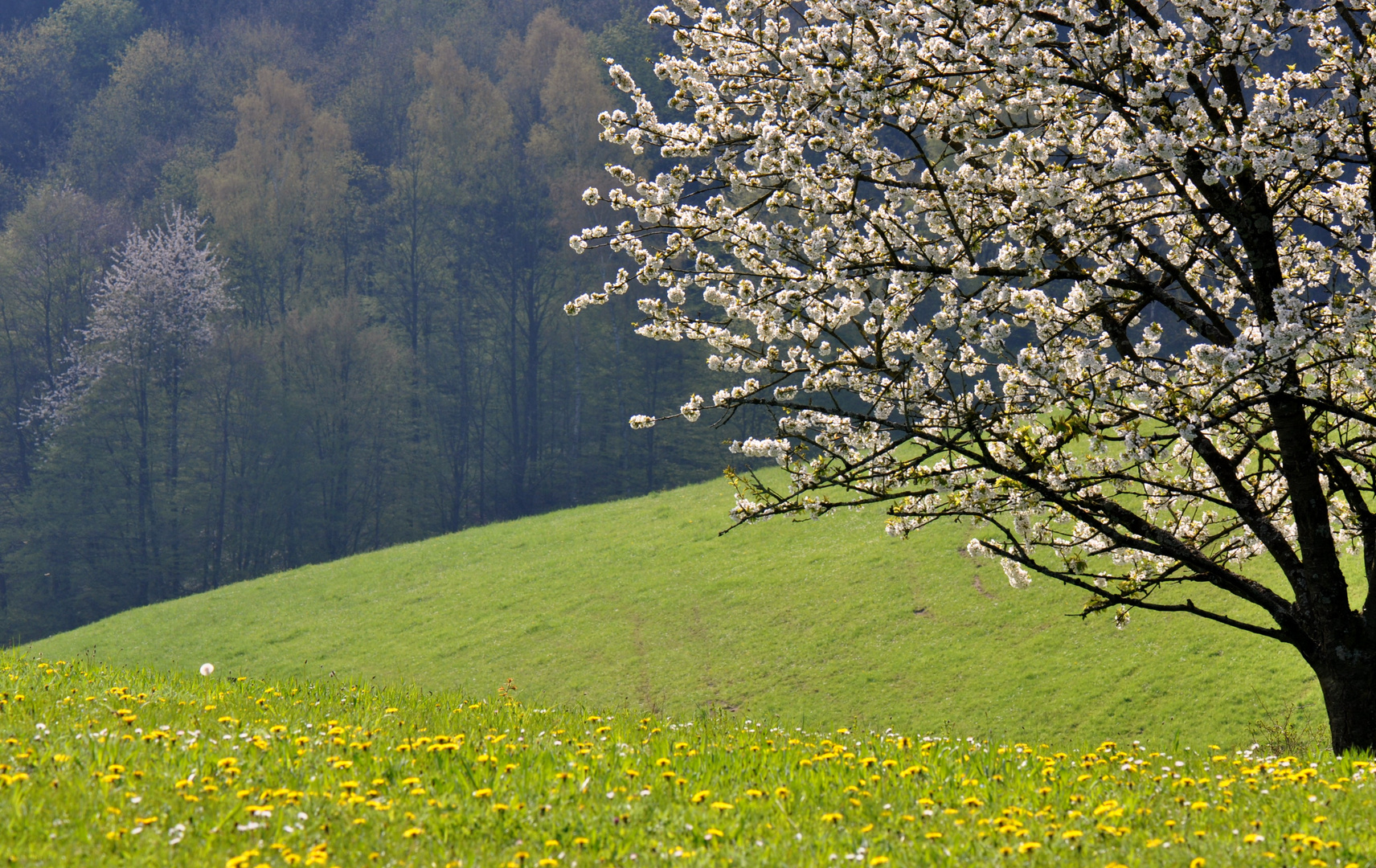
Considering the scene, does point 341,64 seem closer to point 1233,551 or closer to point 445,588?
point 445,588

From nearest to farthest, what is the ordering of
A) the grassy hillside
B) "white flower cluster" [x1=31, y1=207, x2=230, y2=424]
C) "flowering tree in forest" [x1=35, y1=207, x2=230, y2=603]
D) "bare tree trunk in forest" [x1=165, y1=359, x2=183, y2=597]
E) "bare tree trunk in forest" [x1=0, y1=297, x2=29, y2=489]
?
the grassy hillside → "white flower cluster" [x1=31, y1=207, x2=230, y2=424] → "flowering tree in forest" [x1=35, y1=207, x2=230, y2=603] → "bare tree trunk in forest" [x1=165, y1=359, x2=183, y2=597] → "bare tree trunk in forest" [x1=0, y1=297, x2=29, y2=489]

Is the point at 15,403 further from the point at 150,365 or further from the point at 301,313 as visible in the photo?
the point at 301,313

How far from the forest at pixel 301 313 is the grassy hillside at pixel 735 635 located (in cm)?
2103

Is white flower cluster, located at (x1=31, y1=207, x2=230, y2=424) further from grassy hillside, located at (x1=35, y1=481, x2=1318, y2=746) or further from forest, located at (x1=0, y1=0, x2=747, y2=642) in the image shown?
grassy hillside, located at (x1=35, y1=481, x2=1318, y2=746)

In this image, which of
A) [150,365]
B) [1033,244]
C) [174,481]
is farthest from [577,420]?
[1033,244]

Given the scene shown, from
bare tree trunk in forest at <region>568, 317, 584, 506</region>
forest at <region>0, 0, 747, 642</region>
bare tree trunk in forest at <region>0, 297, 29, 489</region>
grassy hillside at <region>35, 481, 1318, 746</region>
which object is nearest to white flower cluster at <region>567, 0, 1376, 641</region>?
grassy hillside at <region>35, 481, 1318, 746</region>

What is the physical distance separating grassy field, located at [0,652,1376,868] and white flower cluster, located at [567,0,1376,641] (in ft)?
6.04

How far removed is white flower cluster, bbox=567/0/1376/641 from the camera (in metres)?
6.41

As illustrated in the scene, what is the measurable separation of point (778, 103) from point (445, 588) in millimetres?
19759

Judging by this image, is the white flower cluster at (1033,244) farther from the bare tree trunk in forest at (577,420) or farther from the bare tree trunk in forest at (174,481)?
the bare tree trunk in forest at (577,420)

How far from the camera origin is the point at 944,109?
685cm

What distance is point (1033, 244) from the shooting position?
276 inches

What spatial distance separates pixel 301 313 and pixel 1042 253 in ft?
171

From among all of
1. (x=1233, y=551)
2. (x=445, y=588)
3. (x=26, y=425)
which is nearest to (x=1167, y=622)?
(x=1233, y=551)
